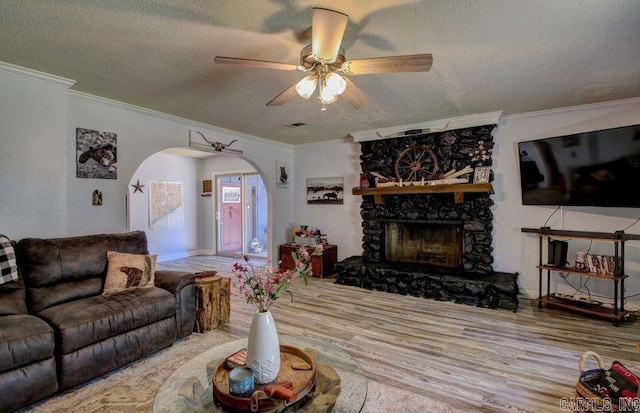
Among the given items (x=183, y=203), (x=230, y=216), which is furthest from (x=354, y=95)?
(x=183, y=203)

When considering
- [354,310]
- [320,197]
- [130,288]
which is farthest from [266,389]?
[320,197]

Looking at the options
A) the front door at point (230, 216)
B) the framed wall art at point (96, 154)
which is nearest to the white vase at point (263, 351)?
the framed wall art at point (96, 154)

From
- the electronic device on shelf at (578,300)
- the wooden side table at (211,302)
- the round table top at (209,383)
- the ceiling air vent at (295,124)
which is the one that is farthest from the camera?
the ceiling air vent at (295,124)

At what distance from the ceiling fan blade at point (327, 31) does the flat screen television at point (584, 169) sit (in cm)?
323

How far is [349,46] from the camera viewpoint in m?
2.30

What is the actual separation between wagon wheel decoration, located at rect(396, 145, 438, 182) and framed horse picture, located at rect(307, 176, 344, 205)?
1234mm

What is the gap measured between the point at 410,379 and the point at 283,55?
8.80ft

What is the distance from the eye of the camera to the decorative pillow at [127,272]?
113 inches

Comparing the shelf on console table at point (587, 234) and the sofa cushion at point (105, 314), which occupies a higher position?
the shelf on console table at point (587, 234)

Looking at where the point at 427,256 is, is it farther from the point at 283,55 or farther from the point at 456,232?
the point at 283,55

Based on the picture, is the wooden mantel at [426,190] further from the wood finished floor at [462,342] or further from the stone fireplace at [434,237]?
the wood finished floor at [462,342]

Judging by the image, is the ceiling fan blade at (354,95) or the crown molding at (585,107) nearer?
the ceiling fan blade at (354,95)

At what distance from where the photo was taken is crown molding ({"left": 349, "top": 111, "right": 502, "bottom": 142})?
163 inches

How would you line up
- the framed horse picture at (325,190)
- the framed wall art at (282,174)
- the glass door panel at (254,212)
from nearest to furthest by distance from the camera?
the framed horse picture at (325,190)
the framed wall art at (282,174)
the glass door panel at (254,212)
